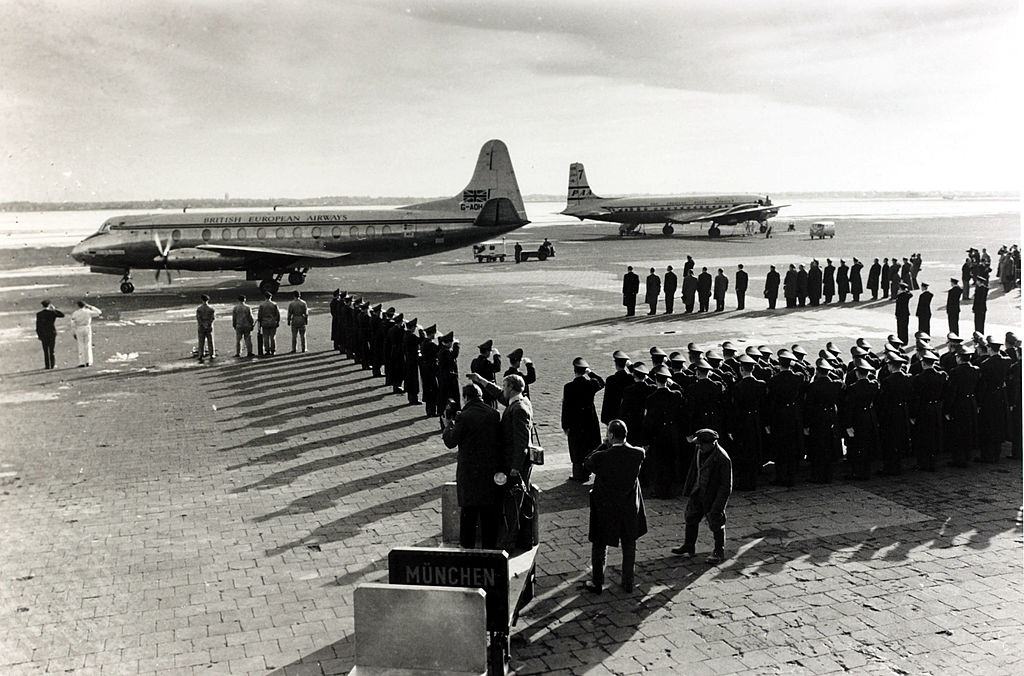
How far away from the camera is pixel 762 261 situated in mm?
43500

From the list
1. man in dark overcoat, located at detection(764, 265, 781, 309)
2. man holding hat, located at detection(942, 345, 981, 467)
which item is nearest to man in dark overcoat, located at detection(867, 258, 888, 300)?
man in dark overcoat, located at detection(764, 265, 781, 309)

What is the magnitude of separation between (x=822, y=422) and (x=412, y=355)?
711 centimetres

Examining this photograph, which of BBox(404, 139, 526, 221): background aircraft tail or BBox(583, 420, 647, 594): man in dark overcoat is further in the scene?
BBox(404, 139, 526, 221): background aircraft tail

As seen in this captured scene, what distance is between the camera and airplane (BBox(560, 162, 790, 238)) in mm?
65812

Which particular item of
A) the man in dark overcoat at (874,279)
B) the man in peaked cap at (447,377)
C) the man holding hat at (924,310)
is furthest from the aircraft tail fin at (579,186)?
the man in peaked cap at (447,377)

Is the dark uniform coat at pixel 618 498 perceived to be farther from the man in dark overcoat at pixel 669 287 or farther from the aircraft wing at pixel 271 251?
the aircraft wing at pixel 271 251

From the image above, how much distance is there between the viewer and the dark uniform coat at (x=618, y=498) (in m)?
6.86

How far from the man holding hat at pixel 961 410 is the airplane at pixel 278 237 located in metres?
24.3

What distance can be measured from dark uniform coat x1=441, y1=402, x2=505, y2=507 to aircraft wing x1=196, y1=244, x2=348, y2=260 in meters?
25.6

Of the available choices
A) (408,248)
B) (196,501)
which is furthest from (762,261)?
(196,501)

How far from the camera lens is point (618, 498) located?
6863 mm

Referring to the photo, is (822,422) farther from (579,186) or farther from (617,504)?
(579,186)

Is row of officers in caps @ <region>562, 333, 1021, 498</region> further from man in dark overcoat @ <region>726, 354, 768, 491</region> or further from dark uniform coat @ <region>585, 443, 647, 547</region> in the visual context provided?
dark uniform coat @ <region>585, 443, 647, 547</region>

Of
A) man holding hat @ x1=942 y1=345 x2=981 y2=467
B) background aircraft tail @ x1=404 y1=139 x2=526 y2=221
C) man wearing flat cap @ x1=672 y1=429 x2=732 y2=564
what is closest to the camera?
man wearing flat cap @ x1=672 y1=429 x2=732 y2=564
